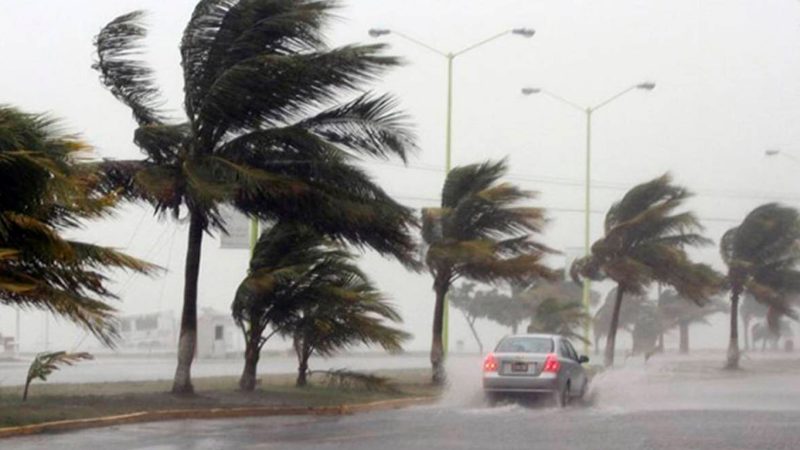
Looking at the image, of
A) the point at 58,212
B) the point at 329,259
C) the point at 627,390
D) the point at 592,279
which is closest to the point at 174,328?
the point at 592,279

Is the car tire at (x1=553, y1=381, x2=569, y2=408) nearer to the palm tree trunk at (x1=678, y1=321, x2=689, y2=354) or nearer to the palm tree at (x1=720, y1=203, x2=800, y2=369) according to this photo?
the palm tree at (x1=720, y1=203, x2=800, y2=369)

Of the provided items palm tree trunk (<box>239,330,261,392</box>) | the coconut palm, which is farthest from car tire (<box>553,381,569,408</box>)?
the coconut palm

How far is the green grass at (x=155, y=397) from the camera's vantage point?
868 inches

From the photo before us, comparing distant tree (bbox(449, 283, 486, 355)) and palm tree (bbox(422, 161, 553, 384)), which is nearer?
palm tree (bbox(422, 161, 553, 384))

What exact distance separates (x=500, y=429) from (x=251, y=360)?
860cm

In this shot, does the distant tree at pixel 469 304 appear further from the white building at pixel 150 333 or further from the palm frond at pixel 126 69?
the palm frond at pixel 126 69

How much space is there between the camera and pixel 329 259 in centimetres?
2859

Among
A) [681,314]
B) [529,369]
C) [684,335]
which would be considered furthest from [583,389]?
[684,335]

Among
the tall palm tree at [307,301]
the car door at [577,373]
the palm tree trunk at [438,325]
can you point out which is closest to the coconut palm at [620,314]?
the palm tree trunk at [438,325]

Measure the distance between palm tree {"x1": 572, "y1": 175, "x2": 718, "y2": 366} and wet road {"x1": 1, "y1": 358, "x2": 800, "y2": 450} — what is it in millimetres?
14214

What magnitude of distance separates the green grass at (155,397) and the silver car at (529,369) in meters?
2.65

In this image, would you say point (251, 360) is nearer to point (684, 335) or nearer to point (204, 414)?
point (204, 414)

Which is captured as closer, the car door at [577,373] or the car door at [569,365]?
the car door at [569,365]

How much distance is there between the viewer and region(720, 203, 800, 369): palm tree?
173 feet
